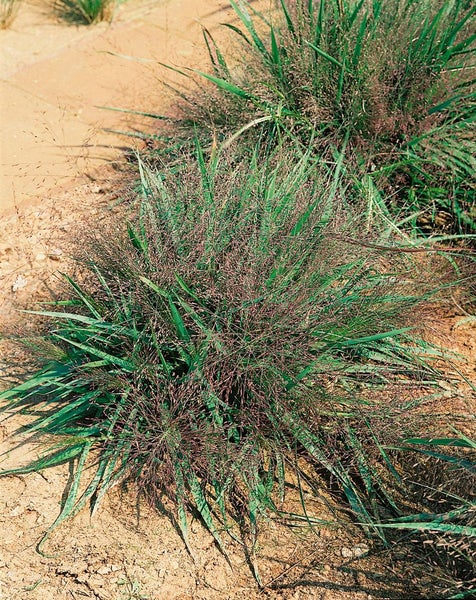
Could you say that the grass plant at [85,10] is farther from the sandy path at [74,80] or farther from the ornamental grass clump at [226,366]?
the ornamental grass clump at [226,366]

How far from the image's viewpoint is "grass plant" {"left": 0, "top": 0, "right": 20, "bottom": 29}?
17.1 feet

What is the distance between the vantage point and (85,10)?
5.14 meters

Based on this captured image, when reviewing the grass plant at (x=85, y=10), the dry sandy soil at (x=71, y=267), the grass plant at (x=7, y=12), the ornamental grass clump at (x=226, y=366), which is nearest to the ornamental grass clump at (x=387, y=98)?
the dry sandy soil at (x=71, y=267)

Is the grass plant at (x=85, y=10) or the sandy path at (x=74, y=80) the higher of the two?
the grass plant at (x=85, y=10)

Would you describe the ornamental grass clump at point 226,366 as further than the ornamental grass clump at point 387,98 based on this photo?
No

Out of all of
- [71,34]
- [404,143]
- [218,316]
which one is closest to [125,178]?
[404,143]

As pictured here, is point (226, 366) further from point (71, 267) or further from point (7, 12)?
point (7, 12)

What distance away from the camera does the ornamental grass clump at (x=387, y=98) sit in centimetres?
333

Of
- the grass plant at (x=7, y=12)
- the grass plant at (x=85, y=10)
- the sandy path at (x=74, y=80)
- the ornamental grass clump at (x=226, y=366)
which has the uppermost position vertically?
the grass plant at (x=7, y=12)

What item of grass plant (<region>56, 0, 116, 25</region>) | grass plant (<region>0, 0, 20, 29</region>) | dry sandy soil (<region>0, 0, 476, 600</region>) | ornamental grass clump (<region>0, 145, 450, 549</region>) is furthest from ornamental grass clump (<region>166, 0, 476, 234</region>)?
grass plant (<region>0, 0, 20, 29</region>)

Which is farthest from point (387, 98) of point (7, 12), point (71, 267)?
point (7, 12)

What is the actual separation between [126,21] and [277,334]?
143 inches

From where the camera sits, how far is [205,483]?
2.35 metres

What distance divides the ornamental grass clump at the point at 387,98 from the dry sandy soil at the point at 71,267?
685 mm
